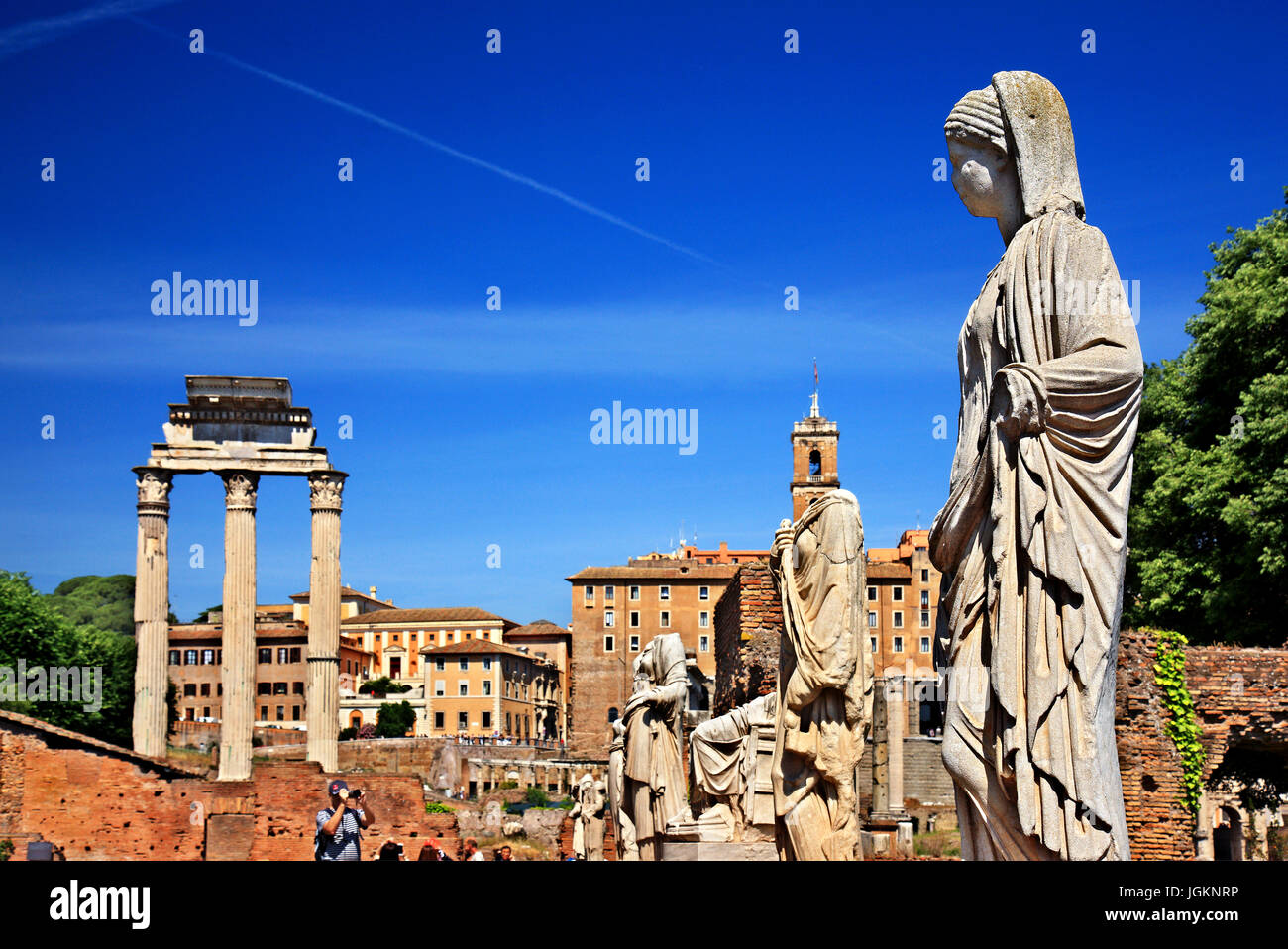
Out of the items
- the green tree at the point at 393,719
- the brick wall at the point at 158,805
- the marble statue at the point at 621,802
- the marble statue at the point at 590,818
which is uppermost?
the marble statue at the point at 621,802

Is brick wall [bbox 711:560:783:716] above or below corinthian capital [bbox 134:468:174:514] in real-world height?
below

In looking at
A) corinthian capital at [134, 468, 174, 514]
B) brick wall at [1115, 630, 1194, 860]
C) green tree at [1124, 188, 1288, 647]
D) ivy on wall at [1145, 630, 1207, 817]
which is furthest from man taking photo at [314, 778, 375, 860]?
corinthian capital at [134, 468, 174, 514]

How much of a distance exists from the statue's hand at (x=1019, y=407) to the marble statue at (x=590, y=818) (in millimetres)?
13437

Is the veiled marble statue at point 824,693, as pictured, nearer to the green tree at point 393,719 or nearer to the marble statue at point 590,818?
the marble statue at point 590,818

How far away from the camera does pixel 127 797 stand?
30453mm

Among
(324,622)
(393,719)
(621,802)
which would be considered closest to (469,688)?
(393,719)

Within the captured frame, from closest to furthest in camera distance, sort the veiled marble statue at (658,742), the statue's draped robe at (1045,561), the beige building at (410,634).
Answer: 1. the statue's draped robe at (1045,561)
2. the veiled marble statue at (658,742)
3. the beige building at (410,634)

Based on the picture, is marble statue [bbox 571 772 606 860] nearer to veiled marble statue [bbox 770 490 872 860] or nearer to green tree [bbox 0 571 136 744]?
veiled marble statue [bbox 770 490 872 860]

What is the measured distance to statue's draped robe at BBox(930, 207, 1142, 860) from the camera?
10.8 feet

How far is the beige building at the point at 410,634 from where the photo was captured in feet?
345

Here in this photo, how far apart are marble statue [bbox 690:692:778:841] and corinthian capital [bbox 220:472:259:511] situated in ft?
99.6

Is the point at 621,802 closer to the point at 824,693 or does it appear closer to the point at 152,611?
the point at 824,693

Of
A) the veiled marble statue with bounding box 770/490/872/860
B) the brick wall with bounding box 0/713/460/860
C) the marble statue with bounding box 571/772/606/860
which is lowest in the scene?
the brick wall with bounding box 0/713/460/860

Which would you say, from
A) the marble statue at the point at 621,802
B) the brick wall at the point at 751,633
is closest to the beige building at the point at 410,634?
the brick wall at the point at 751,633
